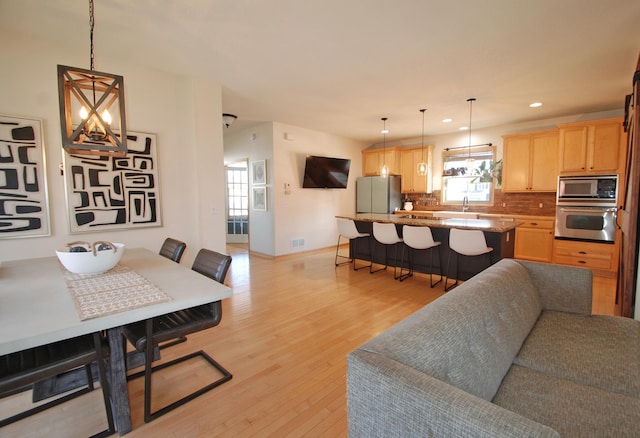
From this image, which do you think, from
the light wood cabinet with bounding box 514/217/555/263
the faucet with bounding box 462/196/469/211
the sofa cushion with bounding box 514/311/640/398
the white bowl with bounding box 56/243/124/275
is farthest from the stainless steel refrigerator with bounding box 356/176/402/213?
the white bowl with bounding box 56/243/124/275

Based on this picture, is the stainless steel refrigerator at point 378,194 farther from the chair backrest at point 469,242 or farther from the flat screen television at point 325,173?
the chair backrest at point 469,242

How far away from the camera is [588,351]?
1604mm

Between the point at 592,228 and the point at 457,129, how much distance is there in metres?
2.98

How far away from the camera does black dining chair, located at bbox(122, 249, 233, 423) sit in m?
1.73

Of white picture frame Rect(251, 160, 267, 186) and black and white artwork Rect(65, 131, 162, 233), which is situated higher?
white picture frame Rect(251, 160, 267, 186)

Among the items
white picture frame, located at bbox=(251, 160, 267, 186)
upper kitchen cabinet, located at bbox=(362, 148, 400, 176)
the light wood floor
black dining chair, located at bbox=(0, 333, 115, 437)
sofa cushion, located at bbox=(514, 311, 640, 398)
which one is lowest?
the light wood floor

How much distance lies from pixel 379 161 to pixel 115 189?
5802 mm

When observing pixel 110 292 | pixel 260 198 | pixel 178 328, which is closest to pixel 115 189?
pixel 110 292

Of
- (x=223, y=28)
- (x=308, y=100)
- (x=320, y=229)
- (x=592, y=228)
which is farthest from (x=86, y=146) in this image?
(x=592, y=228)

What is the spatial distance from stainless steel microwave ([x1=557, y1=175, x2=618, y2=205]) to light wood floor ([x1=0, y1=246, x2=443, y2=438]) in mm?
2943

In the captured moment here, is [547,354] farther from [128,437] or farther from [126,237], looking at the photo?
[126,237]

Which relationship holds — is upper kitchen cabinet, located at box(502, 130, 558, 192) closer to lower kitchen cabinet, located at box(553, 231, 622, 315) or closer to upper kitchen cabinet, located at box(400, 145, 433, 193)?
lower kitchen cabinet, located at box(553, 231, 622, 315)

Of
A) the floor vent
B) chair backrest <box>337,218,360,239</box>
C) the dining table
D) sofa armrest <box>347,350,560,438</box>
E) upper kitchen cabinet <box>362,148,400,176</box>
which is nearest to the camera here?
sofa armrest <box>347,350,560,438</box>

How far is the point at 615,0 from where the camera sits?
7.27ft
